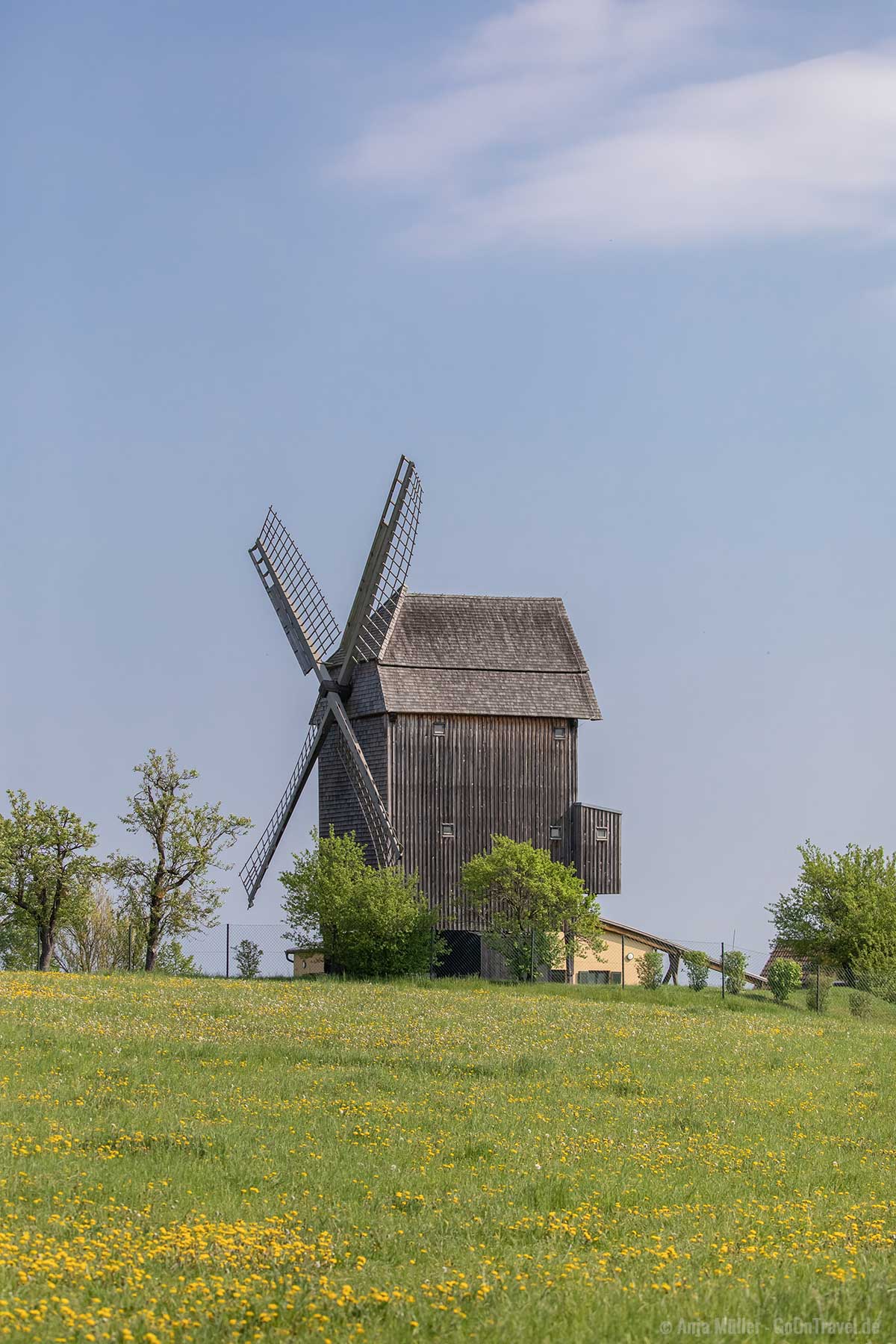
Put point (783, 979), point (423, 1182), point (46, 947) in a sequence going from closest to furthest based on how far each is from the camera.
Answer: point (423, 1182)
point (783, 979)
point (46, 947)

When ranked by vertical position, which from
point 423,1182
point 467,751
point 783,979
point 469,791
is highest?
point 467,751

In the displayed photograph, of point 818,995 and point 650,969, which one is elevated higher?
point 650,969

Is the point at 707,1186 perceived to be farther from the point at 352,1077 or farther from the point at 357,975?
the point at 357,975

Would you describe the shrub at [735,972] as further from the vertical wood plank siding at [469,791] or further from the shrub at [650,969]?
the vertical wood plank siding at [469,791]

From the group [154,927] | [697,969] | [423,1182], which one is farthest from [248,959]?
[423,1182]

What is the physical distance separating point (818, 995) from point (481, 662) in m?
16.3

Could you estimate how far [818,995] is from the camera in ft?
140

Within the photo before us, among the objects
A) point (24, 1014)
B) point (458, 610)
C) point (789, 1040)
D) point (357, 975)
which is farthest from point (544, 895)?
point (24, 1014)

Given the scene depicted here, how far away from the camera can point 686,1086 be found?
22578 mm

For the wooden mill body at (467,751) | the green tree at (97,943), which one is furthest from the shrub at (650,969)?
the green tree at (97,943)

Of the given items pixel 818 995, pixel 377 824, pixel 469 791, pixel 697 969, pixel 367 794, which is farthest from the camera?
pixel 469 791

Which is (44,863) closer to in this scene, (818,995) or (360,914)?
(360,914)

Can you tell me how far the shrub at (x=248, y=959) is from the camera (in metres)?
46.5

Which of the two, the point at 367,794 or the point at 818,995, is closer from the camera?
the point at 818,995
